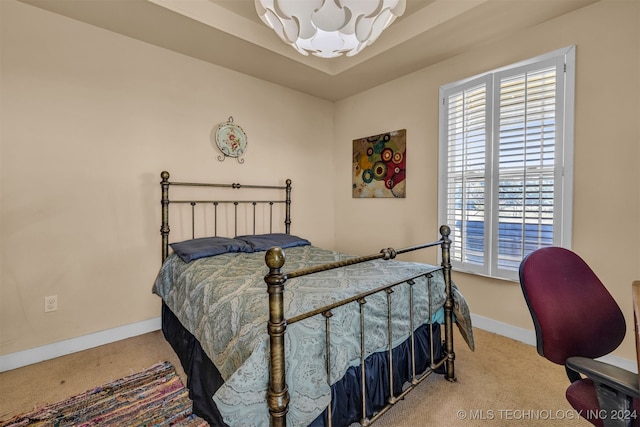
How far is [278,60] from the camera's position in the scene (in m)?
2.80

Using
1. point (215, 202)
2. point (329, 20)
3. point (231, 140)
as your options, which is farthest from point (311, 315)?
point (231, 140)

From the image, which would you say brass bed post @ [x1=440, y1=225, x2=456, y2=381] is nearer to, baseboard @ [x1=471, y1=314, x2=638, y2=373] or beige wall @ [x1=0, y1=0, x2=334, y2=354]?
baseboard @ [x1=471, y1=314, x2=638, y2=373]

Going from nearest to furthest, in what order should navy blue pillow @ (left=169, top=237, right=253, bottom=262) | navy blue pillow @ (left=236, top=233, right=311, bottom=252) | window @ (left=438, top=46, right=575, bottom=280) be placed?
window @ (left=438, top=46, right=575, bottom=280), navy blue pillow @ (left=169, top=237, right=253, bottom=262), navy blue pillow @ (left=236, top=233, right=311, bottom=252)

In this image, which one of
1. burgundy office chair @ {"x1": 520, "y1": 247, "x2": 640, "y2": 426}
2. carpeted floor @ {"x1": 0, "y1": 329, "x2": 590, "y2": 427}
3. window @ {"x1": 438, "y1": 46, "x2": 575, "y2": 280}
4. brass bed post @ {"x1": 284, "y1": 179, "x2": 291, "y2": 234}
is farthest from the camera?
brass bed post @ {"x1": 284, "y1": 179, "x2": 291, "y2": 234}

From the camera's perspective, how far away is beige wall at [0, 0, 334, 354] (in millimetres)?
2043

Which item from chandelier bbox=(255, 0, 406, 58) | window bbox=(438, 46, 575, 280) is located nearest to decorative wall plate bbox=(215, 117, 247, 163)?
chandelier bbox=(255, 0, 406, 58)

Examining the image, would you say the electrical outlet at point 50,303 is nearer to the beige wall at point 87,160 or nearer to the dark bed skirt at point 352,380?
the beige wall at point 87,160

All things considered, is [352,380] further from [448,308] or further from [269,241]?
[269,241]

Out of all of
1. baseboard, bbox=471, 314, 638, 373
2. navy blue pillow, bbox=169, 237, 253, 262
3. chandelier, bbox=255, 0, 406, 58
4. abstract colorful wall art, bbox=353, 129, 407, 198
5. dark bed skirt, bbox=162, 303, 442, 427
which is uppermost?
chandelier, bbox=255, 0, 406, 58

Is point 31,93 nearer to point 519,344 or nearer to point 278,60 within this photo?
point 278,60

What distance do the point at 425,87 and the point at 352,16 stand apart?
1.73 meters

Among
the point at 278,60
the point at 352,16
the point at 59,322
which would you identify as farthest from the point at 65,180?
the point at 352,16

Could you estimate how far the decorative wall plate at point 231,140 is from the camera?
9.65 feet

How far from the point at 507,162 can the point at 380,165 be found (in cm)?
130
